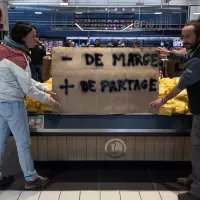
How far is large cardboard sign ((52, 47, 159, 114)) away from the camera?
2.89 metres

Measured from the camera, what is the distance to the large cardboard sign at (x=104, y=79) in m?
2.89

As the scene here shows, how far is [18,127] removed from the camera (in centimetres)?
272

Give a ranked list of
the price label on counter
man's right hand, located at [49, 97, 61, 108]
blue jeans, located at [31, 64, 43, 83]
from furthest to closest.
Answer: blue jeans, located at [31, 64, 43, 83] < the price label on counter < man's right hand, located at [49, 97, 61, 108]

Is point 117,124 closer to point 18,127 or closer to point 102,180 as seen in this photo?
point 102,180

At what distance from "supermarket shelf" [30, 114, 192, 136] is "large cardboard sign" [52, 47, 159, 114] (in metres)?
0.07

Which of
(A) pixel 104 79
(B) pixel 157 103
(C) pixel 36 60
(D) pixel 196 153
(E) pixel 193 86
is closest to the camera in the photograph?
(E) pixel 193 86

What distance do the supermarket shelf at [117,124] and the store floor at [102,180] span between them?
20.8 inches

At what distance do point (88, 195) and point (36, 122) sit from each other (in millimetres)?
911

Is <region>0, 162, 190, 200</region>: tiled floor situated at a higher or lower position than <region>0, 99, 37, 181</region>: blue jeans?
lower

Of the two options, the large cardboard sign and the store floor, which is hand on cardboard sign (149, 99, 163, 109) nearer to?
the large cardboard sign

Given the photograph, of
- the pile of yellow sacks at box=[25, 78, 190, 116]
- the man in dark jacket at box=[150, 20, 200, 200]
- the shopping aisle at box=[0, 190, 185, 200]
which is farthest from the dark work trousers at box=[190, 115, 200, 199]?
the pile of yellow sacks at box=[25, 78, 190, 116]

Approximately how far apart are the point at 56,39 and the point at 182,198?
45.4ft

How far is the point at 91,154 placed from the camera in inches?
131

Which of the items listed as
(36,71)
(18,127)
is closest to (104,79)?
(18,127)
